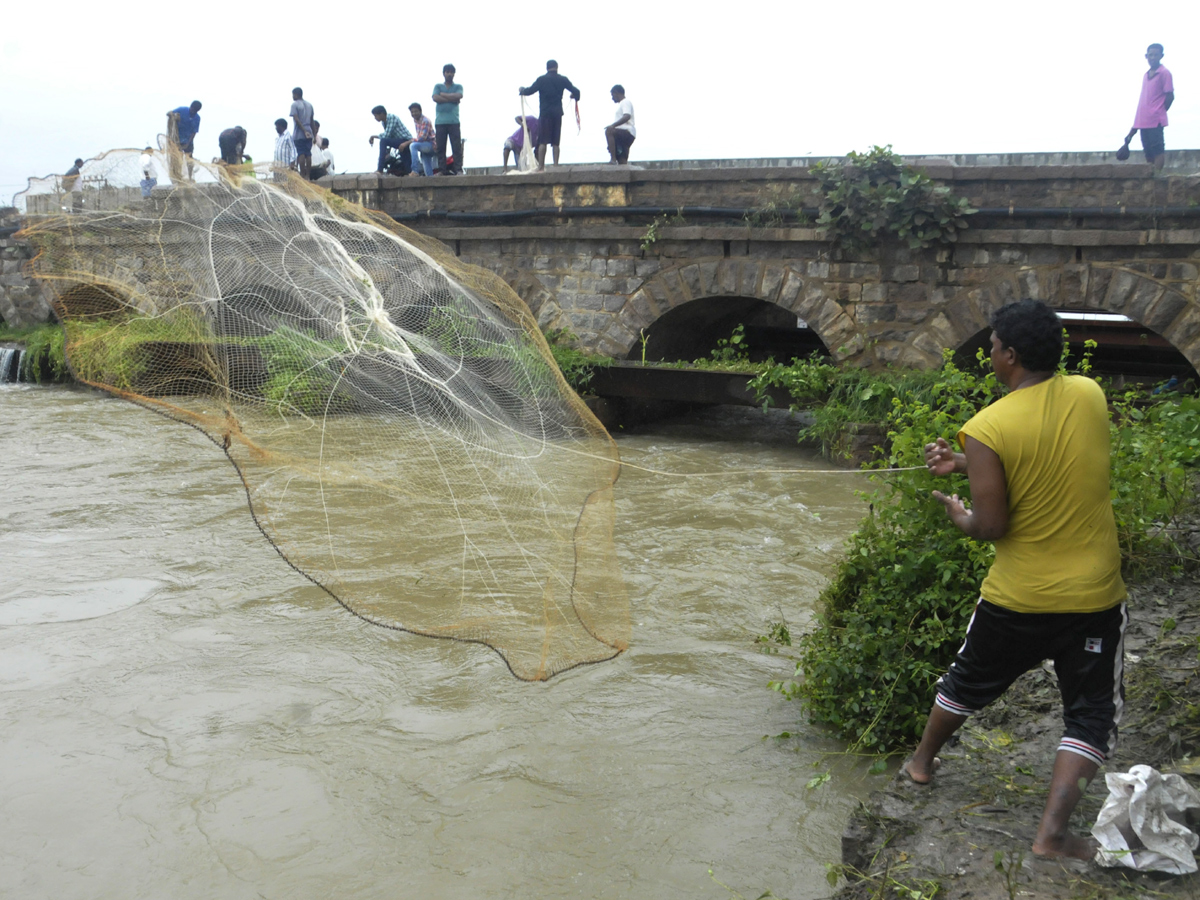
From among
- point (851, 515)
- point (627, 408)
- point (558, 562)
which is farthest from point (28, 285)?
point (558, 562)

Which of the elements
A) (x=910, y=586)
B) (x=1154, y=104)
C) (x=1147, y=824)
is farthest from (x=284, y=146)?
(x=1147, y=824)

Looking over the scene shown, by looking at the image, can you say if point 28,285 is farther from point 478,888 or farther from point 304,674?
point 478,888

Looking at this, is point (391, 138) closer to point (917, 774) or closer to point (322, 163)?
point (322, 163)

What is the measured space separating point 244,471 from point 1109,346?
38.7ft

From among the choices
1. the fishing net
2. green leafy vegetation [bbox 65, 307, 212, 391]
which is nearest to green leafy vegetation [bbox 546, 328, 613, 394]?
the fishing net

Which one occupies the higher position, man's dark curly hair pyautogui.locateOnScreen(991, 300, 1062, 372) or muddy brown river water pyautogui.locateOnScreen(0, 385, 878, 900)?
man's dark curly hair pyautogui.locateOnScreen(991, 300, 1062, 372)

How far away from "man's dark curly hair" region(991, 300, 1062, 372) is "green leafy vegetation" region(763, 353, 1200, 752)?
1.28 meters

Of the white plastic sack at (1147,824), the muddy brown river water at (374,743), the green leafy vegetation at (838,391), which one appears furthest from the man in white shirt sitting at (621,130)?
the white plastic sack at (1147,824)

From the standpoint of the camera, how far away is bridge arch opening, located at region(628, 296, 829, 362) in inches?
534

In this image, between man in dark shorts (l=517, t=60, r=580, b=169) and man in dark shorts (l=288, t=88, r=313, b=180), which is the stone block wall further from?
man in dark shorts (l=517, t=60, r=580, b=169)

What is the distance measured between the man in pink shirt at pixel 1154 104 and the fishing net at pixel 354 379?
8230mm

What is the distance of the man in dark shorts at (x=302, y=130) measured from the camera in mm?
15914

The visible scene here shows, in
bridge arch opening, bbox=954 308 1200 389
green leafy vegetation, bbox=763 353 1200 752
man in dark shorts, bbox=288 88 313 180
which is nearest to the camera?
green leafy vegetation, bbox=763 353 1200 752

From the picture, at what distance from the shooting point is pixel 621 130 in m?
14.2
